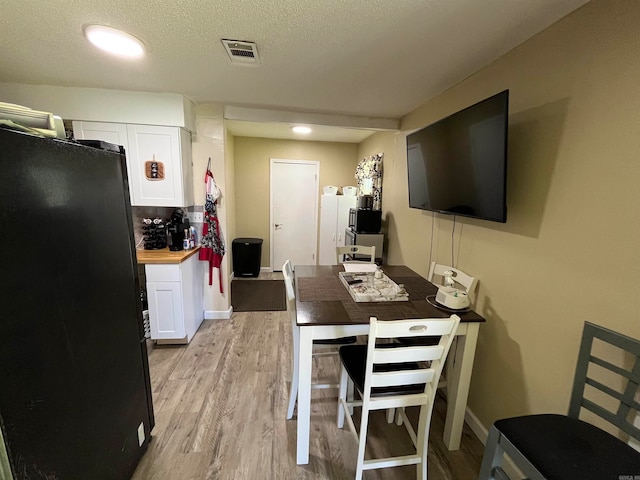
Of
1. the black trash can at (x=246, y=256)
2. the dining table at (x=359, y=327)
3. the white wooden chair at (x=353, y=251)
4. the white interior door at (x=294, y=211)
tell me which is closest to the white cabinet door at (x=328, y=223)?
the white interior door at (x=294, y=211)

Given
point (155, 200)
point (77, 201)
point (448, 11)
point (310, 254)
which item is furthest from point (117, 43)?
point (310, 254)

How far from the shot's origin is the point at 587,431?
1.01m

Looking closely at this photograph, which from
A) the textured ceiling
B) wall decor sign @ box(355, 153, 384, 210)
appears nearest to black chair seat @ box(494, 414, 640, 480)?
the textured ceiling

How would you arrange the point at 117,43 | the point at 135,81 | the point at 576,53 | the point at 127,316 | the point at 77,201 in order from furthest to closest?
the point at 135,81 → the point at 117,43 → the point at 127,316 → the point at 576,53 → the point at 77,201

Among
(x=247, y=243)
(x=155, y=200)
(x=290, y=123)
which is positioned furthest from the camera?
(x=247, y=243)

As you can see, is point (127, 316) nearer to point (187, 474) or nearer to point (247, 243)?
point (187, 474)

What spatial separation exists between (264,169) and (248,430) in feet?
12.9

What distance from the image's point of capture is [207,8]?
4.17 feet

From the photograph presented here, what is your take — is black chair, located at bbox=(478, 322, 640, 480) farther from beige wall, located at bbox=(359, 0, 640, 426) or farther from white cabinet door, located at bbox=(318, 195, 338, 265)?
white cabinet door, located at bbox=(318, 195, 338, 265)

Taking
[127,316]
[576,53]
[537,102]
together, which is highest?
[576,53]

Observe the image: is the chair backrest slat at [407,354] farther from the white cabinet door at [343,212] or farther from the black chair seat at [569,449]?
the white cabinet door at [343,212]

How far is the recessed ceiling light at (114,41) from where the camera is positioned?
1.47 meters

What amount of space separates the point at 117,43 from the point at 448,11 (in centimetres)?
183

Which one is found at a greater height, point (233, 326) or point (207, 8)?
point (207, 8)
